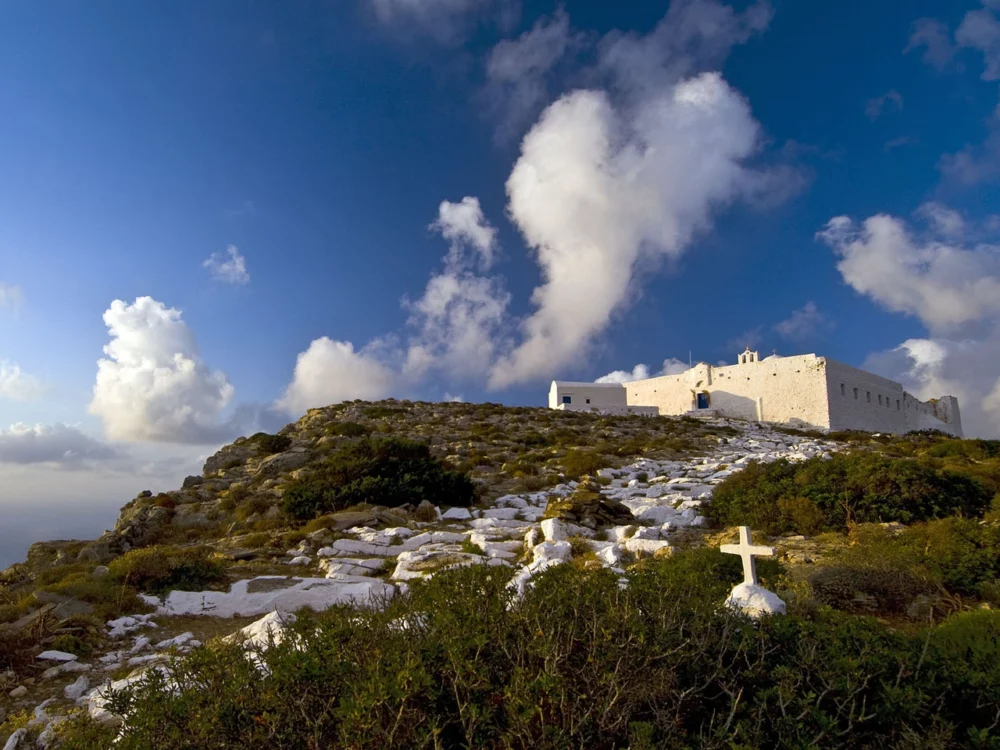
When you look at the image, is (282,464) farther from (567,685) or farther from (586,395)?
(586,395)

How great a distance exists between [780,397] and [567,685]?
4567cm

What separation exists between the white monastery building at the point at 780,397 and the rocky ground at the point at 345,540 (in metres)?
24.0

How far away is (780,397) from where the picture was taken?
43.2 meters

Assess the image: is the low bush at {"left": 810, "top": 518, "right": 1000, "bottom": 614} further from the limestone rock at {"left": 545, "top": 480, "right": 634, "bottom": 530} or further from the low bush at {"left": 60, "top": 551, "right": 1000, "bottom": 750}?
the limestone rock at {"left": 545, "top": 480, "right": 634, "bottom": 530}

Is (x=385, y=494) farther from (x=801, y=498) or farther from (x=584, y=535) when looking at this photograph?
(x=801, y=498)

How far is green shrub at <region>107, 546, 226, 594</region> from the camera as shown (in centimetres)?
770

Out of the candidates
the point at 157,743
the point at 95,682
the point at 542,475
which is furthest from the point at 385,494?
the point at 157,743

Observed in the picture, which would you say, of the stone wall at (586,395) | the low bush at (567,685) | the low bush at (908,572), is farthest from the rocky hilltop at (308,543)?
the stone wall at (586,395)

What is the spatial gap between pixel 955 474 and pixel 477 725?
480 inches

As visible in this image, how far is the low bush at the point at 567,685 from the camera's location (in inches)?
96.9

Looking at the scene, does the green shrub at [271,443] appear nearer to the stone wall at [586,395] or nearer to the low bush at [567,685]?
the low bush at [567,685]

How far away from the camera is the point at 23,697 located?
4.76 meters

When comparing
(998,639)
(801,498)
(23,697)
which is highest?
(801,498)

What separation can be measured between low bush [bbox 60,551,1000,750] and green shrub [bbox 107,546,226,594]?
5.21 meters
